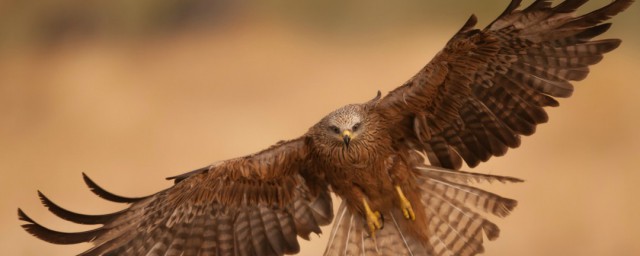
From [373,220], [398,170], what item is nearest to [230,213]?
[373,220]

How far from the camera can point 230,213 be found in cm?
503

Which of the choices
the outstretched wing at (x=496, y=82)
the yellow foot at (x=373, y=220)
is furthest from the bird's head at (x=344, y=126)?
the yellow foot at (x=373, y=220)

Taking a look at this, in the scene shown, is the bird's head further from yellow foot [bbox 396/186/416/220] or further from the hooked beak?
yellow foot [bbox 396/186/416/220]

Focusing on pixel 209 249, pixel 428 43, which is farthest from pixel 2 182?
pixel 428 43

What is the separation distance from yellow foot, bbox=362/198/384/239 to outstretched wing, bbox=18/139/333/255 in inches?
7.5

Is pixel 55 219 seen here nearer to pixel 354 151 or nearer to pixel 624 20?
pixel 354 151

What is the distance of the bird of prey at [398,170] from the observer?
477 centimetres

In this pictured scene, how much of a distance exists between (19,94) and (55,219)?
92 centimetres

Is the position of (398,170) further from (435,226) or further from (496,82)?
(496,82)

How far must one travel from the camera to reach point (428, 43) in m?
6.46

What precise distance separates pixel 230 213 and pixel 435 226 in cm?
96

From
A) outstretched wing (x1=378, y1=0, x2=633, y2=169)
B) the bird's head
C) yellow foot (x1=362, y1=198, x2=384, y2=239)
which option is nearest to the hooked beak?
the bird's head

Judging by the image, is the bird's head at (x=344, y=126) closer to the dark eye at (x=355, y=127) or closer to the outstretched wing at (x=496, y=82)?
the dark eye at (x=355, y=127)

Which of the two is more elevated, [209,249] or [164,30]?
[164,30]
